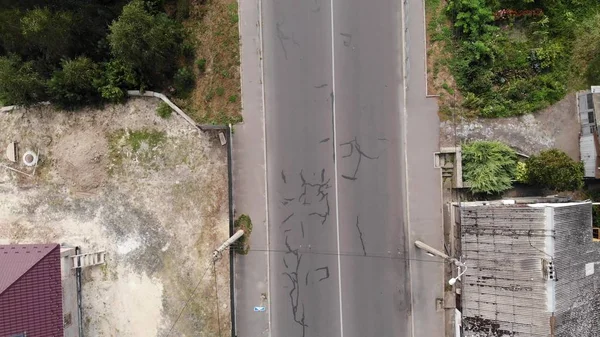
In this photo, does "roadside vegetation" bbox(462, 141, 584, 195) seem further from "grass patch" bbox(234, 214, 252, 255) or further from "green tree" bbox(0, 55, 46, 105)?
"green tree" bbox(0, 55, 46, 105)

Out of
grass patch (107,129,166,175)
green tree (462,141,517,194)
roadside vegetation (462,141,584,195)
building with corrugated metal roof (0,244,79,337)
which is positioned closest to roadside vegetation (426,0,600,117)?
green tree (462,141,517,194)

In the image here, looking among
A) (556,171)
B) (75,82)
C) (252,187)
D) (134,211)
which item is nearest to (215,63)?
(252,187)

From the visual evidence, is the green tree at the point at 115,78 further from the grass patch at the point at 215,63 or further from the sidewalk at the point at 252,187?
the sidewalk at the point at 252,187

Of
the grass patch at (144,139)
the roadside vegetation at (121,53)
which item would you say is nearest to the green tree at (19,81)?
the roadside vegetation at (121,53)

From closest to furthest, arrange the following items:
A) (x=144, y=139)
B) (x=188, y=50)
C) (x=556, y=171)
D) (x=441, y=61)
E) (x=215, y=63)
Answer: (x=556, y=171)
(x=441, y=61)
(x=188, y=50)
(x=215, y=63)
(x=144, y=139)

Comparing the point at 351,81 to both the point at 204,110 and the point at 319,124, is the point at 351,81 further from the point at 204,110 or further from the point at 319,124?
the point at 204,110

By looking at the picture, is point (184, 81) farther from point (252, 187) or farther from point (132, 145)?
point (252, 187)
